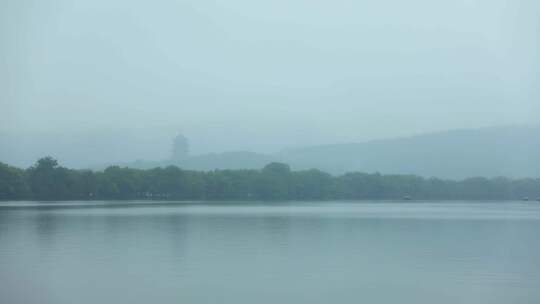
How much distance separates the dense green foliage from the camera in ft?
238

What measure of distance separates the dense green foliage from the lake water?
1859 inches

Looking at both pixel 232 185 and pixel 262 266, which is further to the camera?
pixel 232 185

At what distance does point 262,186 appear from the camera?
8975cm

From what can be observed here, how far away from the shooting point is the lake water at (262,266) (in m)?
12.6

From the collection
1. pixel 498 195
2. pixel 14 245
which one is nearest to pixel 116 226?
pixel 14 245

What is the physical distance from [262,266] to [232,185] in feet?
233

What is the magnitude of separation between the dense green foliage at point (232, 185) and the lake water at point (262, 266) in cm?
4723

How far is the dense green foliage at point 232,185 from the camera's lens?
72.6 metres

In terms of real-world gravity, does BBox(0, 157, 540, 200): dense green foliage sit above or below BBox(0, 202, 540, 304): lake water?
above

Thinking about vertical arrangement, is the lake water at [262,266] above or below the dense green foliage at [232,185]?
below

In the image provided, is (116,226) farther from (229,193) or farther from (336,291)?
(229,193)

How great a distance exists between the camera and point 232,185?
286 feet

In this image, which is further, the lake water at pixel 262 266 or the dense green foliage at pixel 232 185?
the dense green foliage at pixel 232 185

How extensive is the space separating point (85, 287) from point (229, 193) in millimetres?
74485
